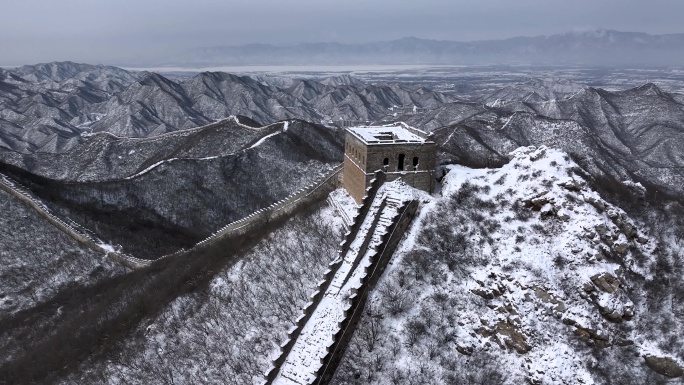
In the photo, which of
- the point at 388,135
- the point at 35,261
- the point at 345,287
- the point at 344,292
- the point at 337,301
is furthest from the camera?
the point at 35,261

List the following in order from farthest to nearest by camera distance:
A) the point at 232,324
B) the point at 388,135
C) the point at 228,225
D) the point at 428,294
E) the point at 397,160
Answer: the point at 228,225, the point at 388,135, the point at 397,160, the point at 232,324, the point at 428,294

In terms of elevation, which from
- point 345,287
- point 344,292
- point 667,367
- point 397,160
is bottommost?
point 667,367

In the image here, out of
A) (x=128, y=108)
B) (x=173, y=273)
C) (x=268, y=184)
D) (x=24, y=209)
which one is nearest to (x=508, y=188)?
(x=173, y=273)

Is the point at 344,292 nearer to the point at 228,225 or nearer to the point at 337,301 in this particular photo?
the point at 337,301

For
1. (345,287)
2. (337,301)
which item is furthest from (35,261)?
(345,287)

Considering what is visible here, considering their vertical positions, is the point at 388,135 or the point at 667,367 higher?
the point at 388,135

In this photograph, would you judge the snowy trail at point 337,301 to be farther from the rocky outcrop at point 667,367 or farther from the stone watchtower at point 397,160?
the rocky outcrop at point 667,367
